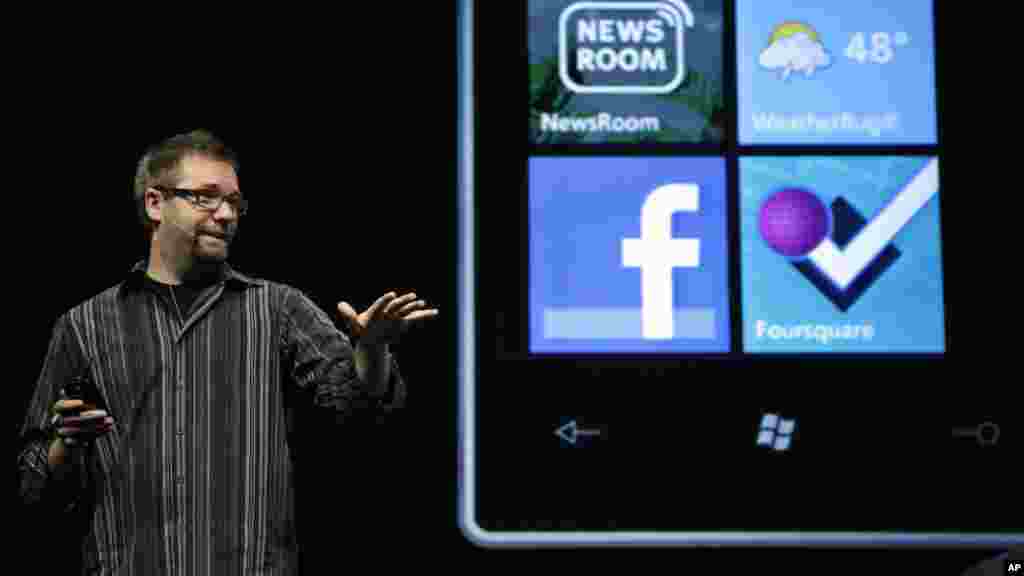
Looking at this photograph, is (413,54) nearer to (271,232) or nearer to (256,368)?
(271,232)

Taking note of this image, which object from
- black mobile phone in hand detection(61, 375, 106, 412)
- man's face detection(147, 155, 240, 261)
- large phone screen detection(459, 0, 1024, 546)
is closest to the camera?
black mobile phone in hand detection(61, 375, 106, 412)

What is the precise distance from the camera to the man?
6.27 feet

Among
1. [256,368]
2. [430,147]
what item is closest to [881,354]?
[430,147]

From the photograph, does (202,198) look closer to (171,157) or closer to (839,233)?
(171,157)

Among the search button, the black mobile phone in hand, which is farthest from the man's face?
the search button

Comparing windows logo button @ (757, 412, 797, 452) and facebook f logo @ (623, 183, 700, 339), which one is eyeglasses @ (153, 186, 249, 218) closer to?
facebook f logo @ (623, 183, 700, 339)

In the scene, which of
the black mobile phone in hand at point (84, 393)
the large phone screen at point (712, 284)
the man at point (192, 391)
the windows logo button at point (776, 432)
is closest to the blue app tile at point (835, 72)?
the large phone screen at point (712, 284)

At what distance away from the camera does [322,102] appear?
2.46 m

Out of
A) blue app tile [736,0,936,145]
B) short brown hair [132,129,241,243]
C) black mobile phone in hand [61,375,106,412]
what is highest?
blue app tile [736,0,936,145]

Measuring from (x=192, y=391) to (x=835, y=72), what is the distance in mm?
1111

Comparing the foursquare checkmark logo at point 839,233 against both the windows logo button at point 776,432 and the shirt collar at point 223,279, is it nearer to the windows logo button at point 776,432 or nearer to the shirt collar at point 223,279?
the windows logo button at point 776,432

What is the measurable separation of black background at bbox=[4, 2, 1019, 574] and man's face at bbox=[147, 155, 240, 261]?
1.23 ft

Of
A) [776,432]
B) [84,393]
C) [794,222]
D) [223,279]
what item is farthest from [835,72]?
[84,393]

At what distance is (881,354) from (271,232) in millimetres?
968
